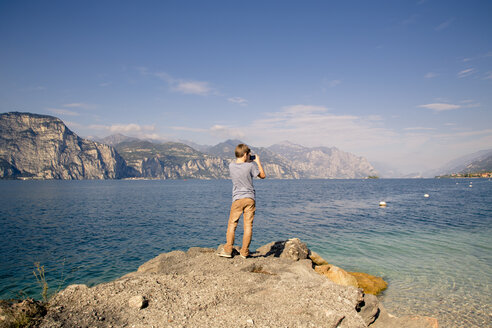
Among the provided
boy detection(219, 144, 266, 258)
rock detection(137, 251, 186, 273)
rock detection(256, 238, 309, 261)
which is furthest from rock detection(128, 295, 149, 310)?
rock detection(256, 238, 309, 261)

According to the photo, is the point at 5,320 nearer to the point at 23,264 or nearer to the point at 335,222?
the point at 23,264

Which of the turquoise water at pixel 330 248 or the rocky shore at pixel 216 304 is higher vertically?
the rocky shore at pixel 216 304

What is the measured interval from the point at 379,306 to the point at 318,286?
2.19 m

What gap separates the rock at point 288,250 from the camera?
11.6 meters

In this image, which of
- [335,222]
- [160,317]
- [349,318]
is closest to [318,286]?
[349,318]

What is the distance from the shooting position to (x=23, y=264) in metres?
15.9

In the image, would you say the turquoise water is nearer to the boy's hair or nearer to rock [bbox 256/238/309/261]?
rock [bbox 256/238/309/261]

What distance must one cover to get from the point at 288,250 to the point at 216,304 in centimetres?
612

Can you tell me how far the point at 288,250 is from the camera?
11.8 meters

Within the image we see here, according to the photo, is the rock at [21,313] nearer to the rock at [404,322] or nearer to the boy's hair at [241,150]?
the boy's hair at [241,150]

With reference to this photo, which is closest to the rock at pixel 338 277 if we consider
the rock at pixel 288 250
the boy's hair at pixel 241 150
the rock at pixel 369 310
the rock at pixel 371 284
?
the rock at pixel 288 250

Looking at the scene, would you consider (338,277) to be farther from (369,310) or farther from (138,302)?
(138,302)

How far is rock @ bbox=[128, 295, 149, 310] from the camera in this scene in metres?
5.93

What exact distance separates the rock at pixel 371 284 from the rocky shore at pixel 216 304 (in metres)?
4.36
